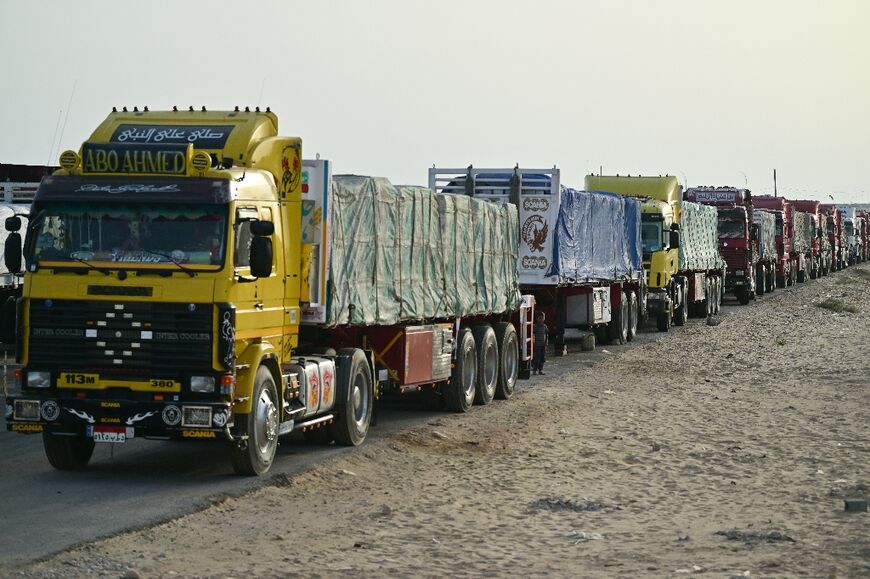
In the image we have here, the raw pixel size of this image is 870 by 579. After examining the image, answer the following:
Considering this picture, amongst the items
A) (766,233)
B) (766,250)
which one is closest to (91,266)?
(766,233)

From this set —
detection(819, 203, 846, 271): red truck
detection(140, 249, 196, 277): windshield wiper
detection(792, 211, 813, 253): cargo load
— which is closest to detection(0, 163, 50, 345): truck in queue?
detection(140, 249, 196, 277): windshield wiper

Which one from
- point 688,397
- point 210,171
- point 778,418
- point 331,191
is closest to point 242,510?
point 210,171

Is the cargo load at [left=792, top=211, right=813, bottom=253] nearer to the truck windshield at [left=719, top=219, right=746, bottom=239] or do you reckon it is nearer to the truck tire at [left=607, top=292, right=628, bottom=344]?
the truck windshield at [left=719, top=219, right=746, bottom=239]

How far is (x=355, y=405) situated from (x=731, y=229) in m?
37.5

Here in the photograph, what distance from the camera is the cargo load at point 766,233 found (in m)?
56.4

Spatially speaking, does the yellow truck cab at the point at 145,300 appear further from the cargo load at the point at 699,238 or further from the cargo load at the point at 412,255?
the cargo load at the point at 699,238

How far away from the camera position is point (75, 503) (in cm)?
1239

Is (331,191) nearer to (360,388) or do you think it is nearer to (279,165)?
(279,165)

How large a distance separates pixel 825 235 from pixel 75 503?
7833 cm

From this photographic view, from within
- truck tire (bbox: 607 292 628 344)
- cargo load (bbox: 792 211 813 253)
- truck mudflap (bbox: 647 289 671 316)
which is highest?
cargo load (bbox: 792 211 813 253)

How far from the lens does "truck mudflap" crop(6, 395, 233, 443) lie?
42.8 feet

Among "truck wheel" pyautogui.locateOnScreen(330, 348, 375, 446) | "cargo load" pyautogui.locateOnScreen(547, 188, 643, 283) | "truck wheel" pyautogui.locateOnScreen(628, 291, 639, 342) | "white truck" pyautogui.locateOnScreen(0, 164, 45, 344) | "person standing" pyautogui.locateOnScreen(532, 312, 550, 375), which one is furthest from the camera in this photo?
"truck wheel" pyautogui.locateOnScreen(628, 291, 639, 342)

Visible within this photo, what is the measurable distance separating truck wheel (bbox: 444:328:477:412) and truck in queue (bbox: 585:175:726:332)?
18.3 meters

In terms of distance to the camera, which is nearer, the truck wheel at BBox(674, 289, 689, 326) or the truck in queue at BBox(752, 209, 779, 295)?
the truck wheel at BBox(674, 289, 689, 326)
